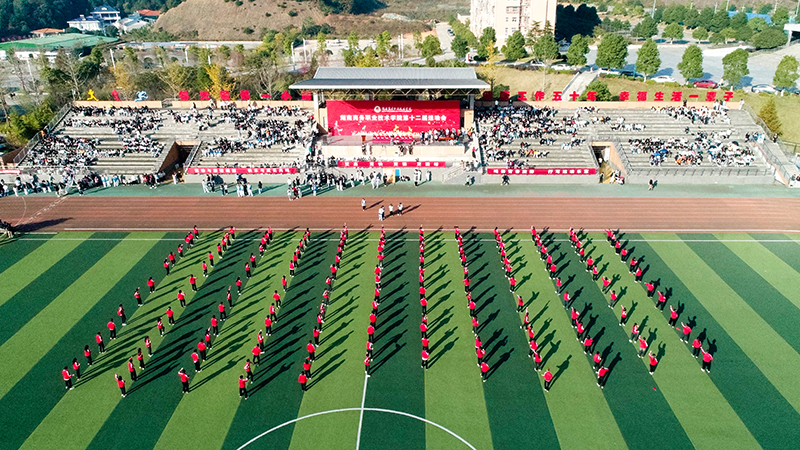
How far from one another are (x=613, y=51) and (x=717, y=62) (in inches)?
1091

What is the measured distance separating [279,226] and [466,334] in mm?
17893

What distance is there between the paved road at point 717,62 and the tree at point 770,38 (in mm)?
1549

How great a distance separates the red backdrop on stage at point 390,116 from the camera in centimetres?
5147

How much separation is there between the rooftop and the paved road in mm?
46097

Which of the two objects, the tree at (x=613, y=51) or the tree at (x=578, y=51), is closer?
the tree at (x=613, y=51)

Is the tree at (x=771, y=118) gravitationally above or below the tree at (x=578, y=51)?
below

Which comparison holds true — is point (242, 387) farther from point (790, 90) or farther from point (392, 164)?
point (790, 90)

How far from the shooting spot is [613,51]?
75.2m

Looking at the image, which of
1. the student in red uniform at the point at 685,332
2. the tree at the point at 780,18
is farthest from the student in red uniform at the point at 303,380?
the tree at the point at 780,18

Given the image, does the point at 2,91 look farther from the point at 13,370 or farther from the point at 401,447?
the point at 401,447

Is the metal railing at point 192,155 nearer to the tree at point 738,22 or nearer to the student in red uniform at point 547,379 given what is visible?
the student in red uniform at point 547,379

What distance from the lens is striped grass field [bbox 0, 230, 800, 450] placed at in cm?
1886

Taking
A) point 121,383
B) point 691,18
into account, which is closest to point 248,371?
point 121,383

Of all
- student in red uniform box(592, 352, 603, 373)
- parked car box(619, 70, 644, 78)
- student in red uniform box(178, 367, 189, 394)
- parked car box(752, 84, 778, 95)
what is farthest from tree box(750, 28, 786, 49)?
student in red uniform box(178, 367, 189, 394)
